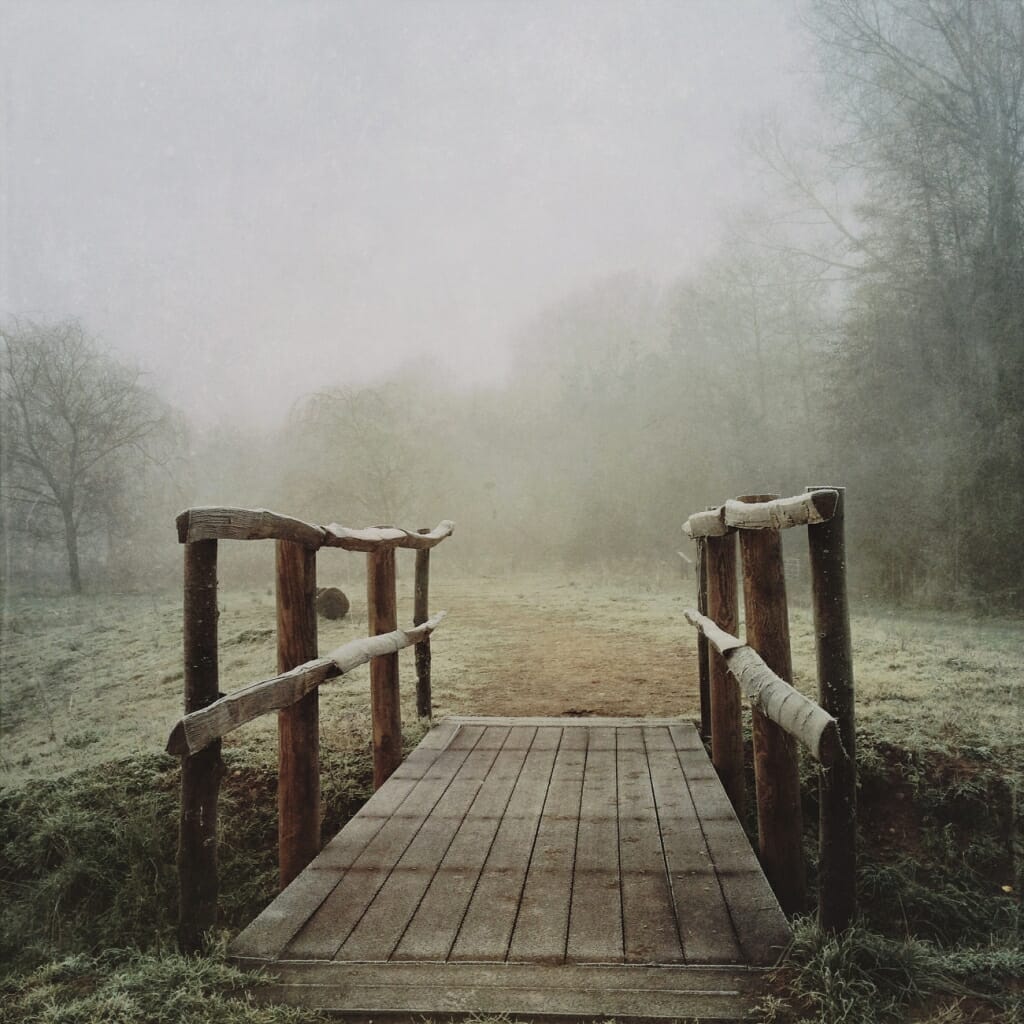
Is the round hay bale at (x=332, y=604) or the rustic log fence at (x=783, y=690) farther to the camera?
the round hay bale at (x=332, y=604)

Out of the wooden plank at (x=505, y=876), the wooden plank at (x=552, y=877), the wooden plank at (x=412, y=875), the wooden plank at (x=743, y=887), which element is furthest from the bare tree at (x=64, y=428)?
the wooden plank at (x=743, y=887)

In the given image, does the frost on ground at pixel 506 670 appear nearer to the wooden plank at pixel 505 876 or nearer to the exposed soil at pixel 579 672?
the exposed soil at pixel 579 672

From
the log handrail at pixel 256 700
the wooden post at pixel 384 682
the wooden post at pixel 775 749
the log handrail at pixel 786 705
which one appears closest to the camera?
the log handrail at pixel 786 705

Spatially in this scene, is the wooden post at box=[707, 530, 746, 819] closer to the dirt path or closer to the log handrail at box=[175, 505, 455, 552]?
the dirt path

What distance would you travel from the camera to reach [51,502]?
20.8 m

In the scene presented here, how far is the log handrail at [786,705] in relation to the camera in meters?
2.02

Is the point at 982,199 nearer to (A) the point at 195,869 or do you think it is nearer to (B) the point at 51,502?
(A) the point at 195,869

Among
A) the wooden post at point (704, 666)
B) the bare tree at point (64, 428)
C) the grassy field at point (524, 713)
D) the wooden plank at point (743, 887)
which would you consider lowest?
the grassy field at point (524, 713)

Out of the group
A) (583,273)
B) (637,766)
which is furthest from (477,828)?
(583,273)

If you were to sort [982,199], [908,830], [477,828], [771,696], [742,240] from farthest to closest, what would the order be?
[742,240] < [982,199] < [908,830] < [477,828] < [771,696]

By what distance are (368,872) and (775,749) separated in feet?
6.09

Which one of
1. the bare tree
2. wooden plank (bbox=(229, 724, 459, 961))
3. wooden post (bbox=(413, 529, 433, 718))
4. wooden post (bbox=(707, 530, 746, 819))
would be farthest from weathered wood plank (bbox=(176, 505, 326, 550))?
the bare tree

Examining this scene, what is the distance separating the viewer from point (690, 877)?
2912 millimetres

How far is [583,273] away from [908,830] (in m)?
36.0
